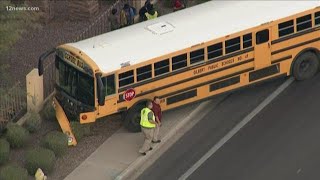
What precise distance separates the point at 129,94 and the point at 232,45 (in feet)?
11.0

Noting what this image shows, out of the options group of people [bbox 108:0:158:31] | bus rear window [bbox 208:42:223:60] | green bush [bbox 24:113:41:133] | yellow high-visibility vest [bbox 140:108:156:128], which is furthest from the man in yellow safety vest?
yellow high-visibility vest [bbox 140:108:156:128]

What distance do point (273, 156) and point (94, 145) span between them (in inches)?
192

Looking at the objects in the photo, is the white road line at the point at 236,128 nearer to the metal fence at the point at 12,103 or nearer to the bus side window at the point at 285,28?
the bus side window at the point at 285,28

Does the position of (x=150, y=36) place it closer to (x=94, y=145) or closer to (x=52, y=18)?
(x=94, y=145)

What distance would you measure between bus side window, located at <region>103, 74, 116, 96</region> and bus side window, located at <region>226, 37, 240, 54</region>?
354 cm

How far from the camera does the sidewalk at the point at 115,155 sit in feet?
74.5

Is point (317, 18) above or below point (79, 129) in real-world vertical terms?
above

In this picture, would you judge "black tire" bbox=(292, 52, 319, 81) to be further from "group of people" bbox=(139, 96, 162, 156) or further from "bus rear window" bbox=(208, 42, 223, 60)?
"group of people" bbox=(139, 96, 162, 156)

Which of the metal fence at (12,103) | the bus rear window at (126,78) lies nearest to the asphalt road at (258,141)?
the bus rear window at (126,78)

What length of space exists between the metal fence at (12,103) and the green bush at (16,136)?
858 millimetres

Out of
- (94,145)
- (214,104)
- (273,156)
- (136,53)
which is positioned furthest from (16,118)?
(273,156)

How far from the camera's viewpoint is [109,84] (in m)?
23.3

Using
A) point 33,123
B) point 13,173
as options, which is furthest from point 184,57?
point 13,173

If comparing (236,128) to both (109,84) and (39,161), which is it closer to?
(109,84)
